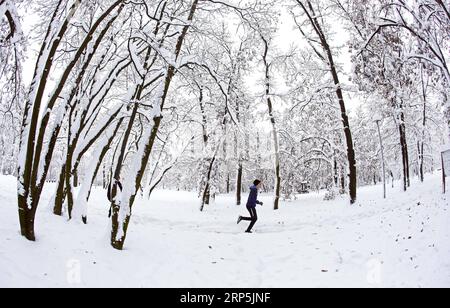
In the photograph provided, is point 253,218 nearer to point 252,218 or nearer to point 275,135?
point 252,218

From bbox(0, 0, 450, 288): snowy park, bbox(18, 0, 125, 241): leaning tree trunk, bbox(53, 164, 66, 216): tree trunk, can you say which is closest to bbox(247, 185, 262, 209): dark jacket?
bbox(0, 0, 450, 288): snowy park

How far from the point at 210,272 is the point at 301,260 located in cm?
210

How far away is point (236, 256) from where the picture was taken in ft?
24.9

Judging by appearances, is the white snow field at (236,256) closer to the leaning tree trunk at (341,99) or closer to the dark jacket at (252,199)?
the dark jacket at (252,199)

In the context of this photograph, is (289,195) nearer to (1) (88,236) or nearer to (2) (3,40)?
(1) (88,236)

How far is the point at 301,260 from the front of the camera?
6.91m

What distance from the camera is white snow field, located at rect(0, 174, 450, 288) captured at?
479 cm

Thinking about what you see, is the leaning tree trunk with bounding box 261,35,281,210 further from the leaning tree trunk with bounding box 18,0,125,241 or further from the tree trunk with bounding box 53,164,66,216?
the leaning tree trunk with bounding box 18,0,125,241

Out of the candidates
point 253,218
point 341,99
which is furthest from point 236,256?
point 341,99

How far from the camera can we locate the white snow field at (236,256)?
479 centimetres

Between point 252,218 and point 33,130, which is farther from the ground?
point 33,130
